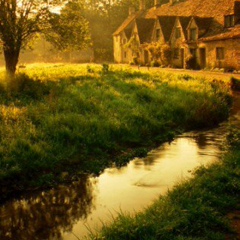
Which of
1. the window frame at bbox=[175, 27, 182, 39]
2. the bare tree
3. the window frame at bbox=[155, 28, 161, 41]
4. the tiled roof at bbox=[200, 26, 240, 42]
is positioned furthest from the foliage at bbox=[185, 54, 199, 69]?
the bare tree

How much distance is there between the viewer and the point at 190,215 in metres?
6.24

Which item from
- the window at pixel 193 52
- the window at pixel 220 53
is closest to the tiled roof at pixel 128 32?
the window at pixel 193 52

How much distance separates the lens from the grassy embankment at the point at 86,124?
962 centimetres

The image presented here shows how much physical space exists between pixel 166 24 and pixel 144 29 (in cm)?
823

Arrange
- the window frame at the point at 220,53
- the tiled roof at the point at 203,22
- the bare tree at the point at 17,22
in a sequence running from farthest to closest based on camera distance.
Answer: the tiled roof at the point at 203,22 < the window frame at the point at 220,53 < the bare tree at the point at 17,22

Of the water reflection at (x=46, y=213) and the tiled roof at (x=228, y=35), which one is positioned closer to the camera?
the water reflection at (x=46, y=213)

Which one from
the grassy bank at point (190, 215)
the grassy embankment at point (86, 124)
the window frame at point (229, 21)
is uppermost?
the window frame at point (229, 21)

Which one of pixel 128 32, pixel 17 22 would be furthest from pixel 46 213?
pixel 128 32

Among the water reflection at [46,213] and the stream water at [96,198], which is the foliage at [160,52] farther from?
the water reflection at [46,213]

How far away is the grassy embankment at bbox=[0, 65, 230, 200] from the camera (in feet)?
31.6

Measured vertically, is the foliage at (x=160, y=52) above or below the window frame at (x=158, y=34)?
below

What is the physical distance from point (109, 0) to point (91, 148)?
2989 inches

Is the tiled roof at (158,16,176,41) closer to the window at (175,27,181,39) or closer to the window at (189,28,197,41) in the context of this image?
the window at (175,27,181,39)

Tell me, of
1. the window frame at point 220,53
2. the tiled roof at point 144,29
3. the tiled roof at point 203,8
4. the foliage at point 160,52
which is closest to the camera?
the window frame at point 220,53
